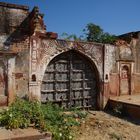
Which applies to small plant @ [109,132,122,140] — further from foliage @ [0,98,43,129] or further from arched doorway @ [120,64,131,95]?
arched doorway @ [120,64,131,95]

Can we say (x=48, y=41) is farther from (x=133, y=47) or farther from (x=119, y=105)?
(x=133, y=47)

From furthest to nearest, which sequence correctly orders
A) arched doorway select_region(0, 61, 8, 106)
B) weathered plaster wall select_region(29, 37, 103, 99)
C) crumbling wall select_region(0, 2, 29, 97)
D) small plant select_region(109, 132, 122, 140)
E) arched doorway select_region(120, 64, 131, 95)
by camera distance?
1. arched doorway select_region(120, 64, 131, 95)
2. weathered plaster wall select_region(29, 37, 103, 99)
3. crumbling wall select_region(0, 2, 29, 97)
4. arched doorway select_region(0, 61, 8, 106)
5. small plant select_region(109, 132, 122, 140)

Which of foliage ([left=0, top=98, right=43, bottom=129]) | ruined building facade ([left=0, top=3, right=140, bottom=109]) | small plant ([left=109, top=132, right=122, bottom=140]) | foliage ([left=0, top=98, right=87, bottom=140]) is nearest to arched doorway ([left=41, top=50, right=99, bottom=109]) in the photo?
ruined building facade ([left=0, top=3, right=140, bottom=109])

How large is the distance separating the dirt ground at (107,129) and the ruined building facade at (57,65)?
166cm

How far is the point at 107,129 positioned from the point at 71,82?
9.85 ft

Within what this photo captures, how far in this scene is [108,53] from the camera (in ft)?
38.5

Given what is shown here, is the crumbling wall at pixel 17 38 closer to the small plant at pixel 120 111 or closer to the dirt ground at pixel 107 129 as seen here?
the dirt ground at pixel 107 129

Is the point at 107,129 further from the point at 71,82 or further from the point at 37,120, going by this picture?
the point at 71,82

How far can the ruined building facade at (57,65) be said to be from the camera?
912cm

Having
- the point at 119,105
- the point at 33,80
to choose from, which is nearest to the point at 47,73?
the point at 33,80

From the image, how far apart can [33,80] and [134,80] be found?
552cm

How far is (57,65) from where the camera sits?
10.5 meters

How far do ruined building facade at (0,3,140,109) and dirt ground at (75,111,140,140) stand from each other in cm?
166

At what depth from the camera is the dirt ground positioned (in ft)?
25.3
